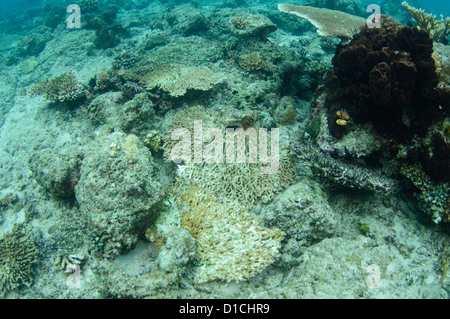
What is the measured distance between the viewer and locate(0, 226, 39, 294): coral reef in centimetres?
383

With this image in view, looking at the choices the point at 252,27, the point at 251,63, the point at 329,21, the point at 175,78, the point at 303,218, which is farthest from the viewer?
the point at 252,27

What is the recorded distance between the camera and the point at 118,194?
3314 mm

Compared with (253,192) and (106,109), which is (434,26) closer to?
(253,192)

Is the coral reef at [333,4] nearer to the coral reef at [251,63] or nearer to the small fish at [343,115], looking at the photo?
the coral reef at [251,63]

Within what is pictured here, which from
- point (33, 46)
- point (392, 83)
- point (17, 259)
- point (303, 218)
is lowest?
point (17, 259)

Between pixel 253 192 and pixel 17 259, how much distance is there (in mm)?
4159

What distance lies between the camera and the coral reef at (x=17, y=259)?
3.83 meters

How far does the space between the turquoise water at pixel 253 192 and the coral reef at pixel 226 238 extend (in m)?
0.02

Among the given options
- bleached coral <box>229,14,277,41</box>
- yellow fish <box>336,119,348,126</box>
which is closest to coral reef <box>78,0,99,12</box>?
bleached coral <box>229,14,277,41</box>

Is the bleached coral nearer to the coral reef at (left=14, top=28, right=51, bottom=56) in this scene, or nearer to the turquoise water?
the turquoise water

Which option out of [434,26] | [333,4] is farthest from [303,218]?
[333,4]

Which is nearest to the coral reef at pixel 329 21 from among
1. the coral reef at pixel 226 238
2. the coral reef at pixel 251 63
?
the coral reef at pixel 251 63

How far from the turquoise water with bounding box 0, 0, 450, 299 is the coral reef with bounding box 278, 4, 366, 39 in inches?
81.1
